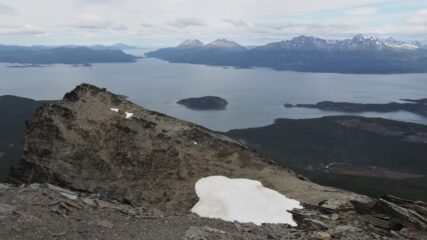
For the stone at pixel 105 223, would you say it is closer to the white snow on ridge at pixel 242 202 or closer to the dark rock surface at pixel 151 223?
the dark rock surface at pixel 151 223

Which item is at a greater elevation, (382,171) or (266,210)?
(266,210)

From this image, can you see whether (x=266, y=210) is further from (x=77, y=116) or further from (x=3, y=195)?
(x=77, y=116)

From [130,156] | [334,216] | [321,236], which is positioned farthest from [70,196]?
[130,156]

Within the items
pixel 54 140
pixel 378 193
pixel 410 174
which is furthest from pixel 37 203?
pixel 410 174

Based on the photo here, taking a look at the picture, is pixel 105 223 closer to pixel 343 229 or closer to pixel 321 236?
pixel 321 236

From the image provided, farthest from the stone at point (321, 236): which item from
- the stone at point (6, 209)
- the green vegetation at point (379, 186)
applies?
the green vegetation at point (379, 186)

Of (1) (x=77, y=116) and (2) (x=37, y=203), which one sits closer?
(2) (x=37, y=203)

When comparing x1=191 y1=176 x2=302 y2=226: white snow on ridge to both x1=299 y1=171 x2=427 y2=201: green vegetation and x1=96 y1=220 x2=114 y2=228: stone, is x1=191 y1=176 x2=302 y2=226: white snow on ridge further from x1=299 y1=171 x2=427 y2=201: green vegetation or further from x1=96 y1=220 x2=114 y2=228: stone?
x1=299 y1=171 x2=427 y2=201: green vegetation
